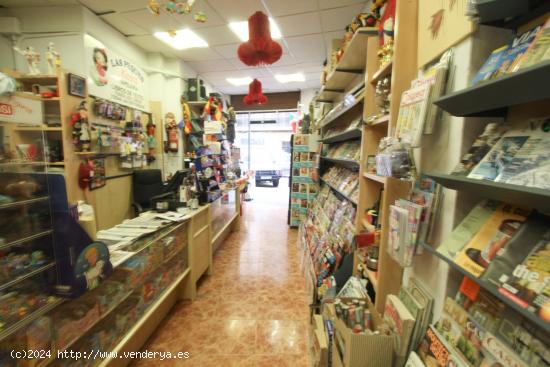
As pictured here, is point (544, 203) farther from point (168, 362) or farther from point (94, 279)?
point (168, 362)

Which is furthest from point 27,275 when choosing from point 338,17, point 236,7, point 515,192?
point 338,17

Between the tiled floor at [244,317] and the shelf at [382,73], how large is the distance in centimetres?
204

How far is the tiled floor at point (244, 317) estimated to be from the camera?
5.98 feet

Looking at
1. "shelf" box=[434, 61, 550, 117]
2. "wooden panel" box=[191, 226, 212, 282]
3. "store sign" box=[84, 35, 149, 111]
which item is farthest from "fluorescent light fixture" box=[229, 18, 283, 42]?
"shelf" box=[434, 61, 550, 117]

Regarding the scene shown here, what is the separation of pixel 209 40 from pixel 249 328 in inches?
156

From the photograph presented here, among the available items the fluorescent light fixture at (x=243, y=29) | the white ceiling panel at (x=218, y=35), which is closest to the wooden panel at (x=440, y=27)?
the fluorescent light fixture at (x=243, y=29)

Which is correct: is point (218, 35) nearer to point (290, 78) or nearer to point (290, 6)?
point (290, 6)

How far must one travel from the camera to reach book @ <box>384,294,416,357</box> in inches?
40.8

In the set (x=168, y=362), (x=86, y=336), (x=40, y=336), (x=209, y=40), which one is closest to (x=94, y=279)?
(x=40, y=336)

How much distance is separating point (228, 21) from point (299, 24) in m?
0.96

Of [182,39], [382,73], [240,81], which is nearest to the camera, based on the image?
[382,73]

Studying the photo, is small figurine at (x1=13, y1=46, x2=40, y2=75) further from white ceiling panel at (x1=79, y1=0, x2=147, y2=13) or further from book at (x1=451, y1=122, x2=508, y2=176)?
book at (x1=451, y1=122, x2=508, y2=176)

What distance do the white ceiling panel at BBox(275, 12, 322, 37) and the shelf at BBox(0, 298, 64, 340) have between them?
354 centimetres

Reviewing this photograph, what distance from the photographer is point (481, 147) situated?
78 centimetres
